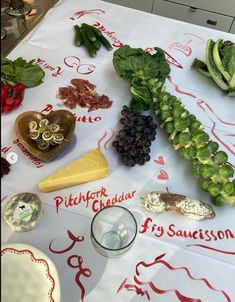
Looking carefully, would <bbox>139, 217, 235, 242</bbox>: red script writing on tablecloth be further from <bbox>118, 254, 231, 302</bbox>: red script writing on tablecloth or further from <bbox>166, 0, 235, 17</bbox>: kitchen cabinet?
<bbox>166, 0, 235, 17</bbox>: kitchen cabinet

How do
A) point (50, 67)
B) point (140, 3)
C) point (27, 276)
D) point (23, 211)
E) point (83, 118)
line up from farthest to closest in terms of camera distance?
point (140, 3) → point (50, 67) → point (83, 118) → point (23, 211) → point (27, 276)

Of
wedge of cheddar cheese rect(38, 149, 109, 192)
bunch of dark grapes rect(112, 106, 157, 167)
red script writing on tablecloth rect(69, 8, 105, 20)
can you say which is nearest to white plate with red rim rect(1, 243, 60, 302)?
wedge of cheddar cheese rect(38, 149, 109, 192)

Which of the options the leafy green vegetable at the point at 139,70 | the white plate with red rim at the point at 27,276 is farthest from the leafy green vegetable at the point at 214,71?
the white plate with red rim at the point at 27,276

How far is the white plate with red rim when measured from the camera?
1.74 feet

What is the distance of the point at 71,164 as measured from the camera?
0.73m

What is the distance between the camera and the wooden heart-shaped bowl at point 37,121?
74cm

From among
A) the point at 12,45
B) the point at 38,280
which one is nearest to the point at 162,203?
the point at 38,280

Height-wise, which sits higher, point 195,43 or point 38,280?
point 195,43

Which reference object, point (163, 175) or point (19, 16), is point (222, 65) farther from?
point (19, 16)

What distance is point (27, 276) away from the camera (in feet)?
1.80

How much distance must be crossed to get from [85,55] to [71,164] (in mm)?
442

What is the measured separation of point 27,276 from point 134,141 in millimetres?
359

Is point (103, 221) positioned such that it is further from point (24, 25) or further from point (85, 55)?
point (24, 25)

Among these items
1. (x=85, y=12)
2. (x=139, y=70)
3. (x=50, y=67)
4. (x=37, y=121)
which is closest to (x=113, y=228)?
(x=37, y=121)
